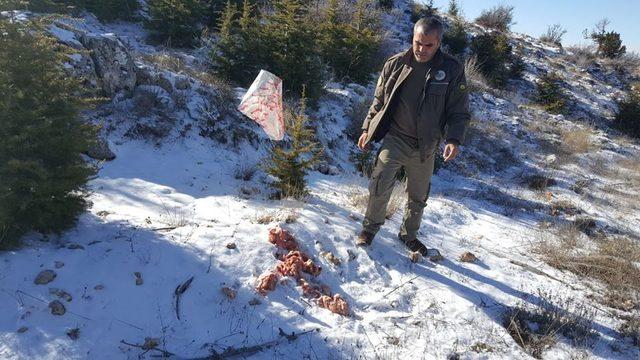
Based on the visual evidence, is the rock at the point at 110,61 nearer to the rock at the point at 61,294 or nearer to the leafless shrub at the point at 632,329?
the rock at the point at 61,294

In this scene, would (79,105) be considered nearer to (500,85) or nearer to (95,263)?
(95,263)

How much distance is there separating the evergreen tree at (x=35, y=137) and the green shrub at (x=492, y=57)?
1576 centimetres

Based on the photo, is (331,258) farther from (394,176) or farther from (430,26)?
(430,26)

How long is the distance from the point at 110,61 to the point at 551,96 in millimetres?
14904

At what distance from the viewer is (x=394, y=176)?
3.90 m

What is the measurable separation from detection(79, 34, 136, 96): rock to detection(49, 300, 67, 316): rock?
186 inches

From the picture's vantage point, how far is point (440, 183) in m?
8.63

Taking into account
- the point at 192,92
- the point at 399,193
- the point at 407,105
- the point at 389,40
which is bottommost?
the point at 399,193

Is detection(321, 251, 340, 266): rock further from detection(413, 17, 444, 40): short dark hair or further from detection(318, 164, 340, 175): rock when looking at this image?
detection(318, 164, 340, 175): rock

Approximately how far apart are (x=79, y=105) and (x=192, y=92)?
4.19 metres

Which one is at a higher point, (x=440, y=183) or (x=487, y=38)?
(x=487, y=38)

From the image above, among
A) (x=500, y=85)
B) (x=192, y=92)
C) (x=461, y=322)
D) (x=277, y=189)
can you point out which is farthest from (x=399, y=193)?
(x=500, y=85)

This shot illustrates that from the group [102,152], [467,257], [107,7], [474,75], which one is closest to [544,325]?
[467,257]

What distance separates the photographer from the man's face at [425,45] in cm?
342
